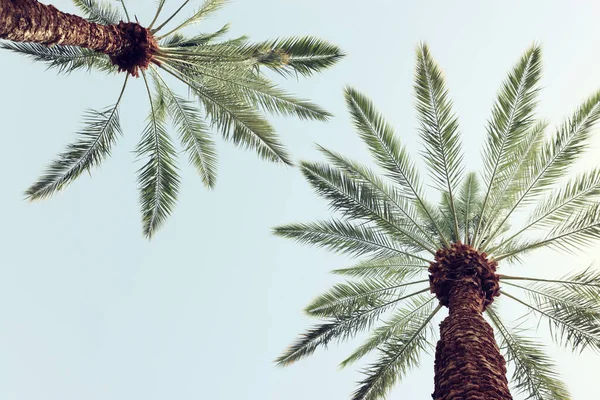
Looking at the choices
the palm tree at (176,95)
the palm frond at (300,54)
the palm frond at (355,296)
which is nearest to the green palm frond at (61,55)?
the palm tree at (176,95)

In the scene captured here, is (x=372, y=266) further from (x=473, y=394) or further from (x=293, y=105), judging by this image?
(x=473, y=394)

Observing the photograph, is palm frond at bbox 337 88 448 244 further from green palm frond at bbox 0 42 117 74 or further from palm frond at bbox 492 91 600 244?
green palm frond at bbox 0 42 117 74

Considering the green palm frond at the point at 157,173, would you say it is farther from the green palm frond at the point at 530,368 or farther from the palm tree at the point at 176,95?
the green palm frond at the point at 530,368

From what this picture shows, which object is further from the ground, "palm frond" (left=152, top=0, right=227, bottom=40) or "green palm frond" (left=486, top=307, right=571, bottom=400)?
"palm frond" (left=152, top=0, right=227, bottom=40)

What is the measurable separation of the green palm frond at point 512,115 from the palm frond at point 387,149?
1297mm

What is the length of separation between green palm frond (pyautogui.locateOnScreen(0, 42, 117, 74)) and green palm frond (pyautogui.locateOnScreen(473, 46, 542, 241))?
7.60m

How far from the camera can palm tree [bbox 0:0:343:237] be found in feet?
31.3

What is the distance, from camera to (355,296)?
10.5 meters

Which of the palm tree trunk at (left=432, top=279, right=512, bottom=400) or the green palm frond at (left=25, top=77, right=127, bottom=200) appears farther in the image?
the green palm frond at (left=25, top=77, right=127, bottom=200)

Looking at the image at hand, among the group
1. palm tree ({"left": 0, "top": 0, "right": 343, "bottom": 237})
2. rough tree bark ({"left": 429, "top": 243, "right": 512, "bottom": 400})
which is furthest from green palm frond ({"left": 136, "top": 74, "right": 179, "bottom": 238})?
rough tree bark ({"left": 429, "top": 243, "right": 512, "bottom": 400})

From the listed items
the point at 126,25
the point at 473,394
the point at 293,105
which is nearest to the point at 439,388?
the point at 473,394

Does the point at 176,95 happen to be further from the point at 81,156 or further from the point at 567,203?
the point at 567,203

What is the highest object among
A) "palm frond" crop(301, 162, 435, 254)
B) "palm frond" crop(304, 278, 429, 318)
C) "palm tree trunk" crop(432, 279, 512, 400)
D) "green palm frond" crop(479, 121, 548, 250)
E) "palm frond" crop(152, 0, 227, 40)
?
"palm frond" crop(152, 0, 227, 40)

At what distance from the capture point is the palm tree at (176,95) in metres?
9.53
